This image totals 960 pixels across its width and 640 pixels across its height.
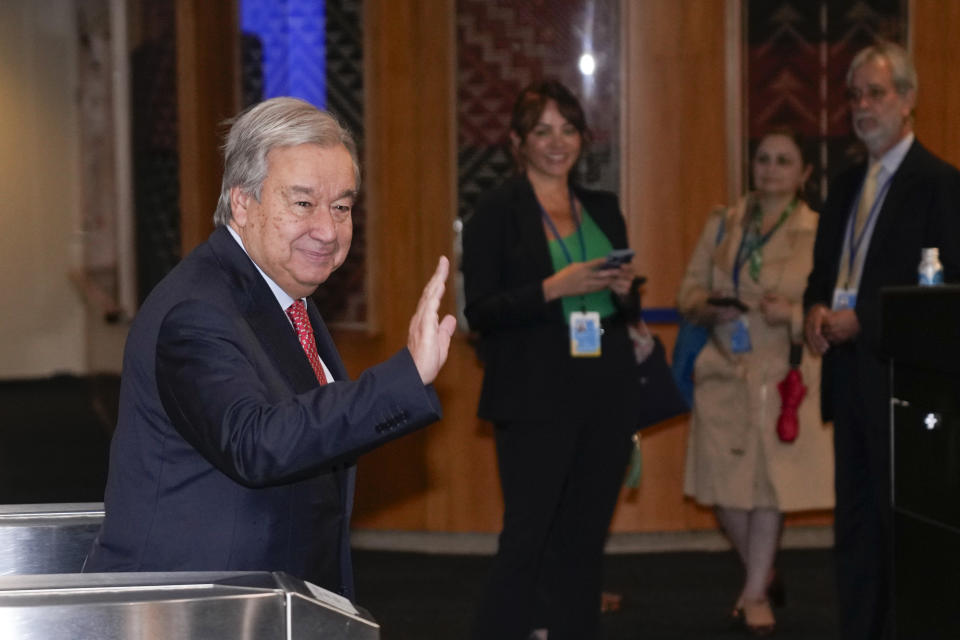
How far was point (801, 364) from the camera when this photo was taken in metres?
5.13

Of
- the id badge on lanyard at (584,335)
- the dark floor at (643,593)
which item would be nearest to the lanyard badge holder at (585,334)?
the id badge on lanyard at (584,335)

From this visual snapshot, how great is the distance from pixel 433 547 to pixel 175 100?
308cm

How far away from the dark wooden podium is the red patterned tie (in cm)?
165

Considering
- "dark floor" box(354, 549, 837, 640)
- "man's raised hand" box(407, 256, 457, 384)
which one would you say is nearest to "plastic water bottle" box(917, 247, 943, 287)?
"dark floor" box(354, 549, 837, 640)

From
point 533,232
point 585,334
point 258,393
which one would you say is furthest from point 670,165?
point 258,393

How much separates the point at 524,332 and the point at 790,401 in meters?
1.38

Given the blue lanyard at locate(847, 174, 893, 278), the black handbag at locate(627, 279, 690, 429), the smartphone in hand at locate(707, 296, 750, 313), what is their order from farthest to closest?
1. the smartphone in hand at locate(707, 296, 750, 313)
2. the black handbag at locate(627, 279, 690, 429)
3. the blue lanyard at locate(847, 174, 893, 278)

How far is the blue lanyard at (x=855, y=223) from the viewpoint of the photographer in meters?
4.01

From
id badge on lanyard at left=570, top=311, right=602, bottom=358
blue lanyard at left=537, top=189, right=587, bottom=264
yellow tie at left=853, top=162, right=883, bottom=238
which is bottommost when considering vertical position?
id badge on lanyard at left=570, top=311, right=602, bottom=358

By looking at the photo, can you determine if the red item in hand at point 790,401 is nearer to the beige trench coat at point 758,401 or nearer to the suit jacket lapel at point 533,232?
the beige trench coat at point 758,401

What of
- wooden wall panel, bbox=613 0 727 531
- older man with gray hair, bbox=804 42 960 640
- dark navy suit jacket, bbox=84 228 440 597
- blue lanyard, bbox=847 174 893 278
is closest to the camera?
dark navy suit jacket, bbox=84 228 440 597

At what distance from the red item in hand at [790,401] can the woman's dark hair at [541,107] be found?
1341mm

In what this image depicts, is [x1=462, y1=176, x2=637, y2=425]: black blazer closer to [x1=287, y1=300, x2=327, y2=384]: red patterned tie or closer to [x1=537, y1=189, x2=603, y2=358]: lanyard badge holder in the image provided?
[x1=537, y1=189, x2=603, y2=358]: lanyard badge holder

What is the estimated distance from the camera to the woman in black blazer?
13.3 ft
